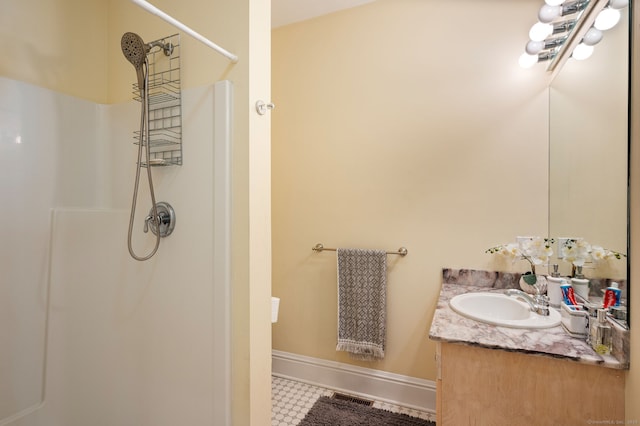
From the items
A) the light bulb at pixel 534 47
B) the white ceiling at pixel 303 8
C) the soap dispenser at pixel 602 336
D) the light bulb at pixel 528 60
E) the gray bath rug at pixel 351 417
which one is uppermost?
the white ceiling at pixel 303 8

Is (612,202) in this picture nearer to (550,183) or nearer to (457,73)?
(550,183)

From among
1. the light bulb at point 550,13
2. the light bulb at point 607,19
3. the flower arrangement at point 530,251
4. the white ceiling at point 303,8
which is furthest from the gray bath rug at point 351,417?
the white ceiling at point 303,8

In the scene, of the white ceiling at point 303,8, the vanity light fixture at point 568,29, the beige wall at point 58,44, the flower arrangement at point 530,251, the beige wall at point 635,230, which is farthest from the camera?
the white ceiling at point 303,8

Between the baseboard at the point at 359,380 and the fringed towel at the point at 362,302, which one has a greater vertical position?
the fringed towel at the point at 362,302

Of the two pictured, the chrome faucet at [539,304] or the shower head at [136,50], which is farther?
the chrome faucet at [539,304]

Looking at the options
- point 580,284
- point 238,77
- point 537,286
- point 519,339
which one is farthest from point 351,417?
point 238,77

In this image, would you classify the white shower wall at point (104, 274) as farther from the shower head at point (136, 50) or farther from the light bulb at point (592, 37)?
the light bulb at point (592, 37)

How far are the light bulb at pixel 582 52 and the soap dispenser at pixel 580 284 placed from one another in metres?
0.95

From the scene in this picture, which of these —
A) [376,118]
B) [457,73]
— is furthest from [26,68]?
[457,73]

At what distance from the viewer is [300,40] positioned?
2404 millimetres

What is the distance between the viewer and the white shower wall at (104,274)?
130 cm

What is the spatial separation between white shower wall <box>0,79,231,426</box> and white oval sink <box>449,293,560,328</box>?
1099 mm

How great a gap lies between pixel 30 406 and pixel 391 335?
1.93 m

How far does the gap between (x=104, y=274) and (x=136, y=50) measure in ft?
3.40
